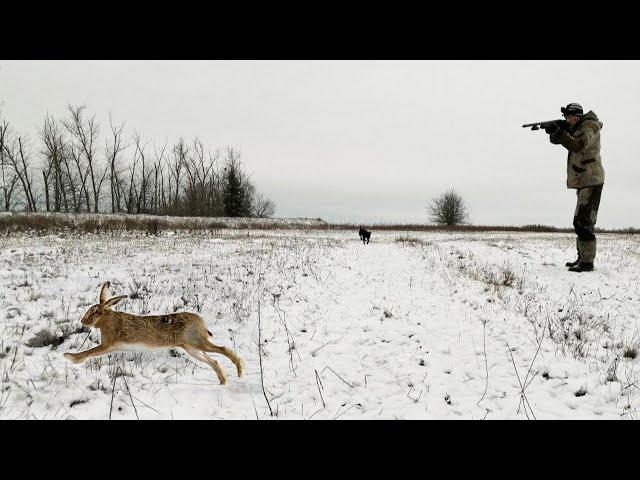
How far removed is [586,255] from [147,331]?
372 inches

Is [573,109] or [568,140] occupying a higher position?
[573,109]

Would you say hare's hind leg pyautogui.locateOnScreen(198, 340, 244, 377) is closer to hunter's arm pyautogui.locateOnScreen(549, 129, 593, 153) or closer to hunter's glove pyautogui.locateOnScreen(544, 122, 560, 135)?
Answer: hunter's arm pyautogui.locateOnScreen(549, 129, 593, 153)

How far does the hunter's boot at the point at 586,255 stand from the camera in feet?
25.9

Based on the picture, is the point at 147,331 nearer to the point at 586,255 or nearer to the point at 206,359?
the point at 206,359

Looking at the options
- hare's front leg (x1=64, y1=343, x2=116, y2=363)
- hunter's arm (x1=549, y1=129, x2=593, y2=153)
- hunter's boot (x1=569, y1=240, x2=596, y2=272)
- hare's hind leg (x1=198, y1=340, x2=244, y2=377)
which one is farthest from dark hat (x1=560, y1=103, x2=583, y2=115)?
hare's front leg (x1=64, y1=343, x2=116, y2=363)

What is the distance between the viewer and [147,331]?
3109mm

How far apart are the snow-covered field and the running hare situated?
343 mm

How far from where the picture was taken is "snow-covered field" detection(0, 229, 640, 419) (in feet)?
9.58

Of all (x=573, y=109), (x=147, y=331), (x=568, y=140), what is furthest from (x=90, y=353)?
(x=573, y=109)

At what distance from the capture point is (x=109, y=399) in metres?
2.94

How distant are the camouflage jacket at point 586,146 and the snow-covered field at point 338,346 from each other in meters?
2.29

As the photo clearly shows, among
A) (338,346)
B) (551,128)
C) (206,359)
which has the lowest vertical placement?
(338,346)

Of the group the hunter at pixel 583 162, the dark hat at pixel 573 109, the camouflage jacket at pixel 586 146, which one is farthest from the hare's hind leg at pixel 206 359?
the dark hat at pixel 573 109
